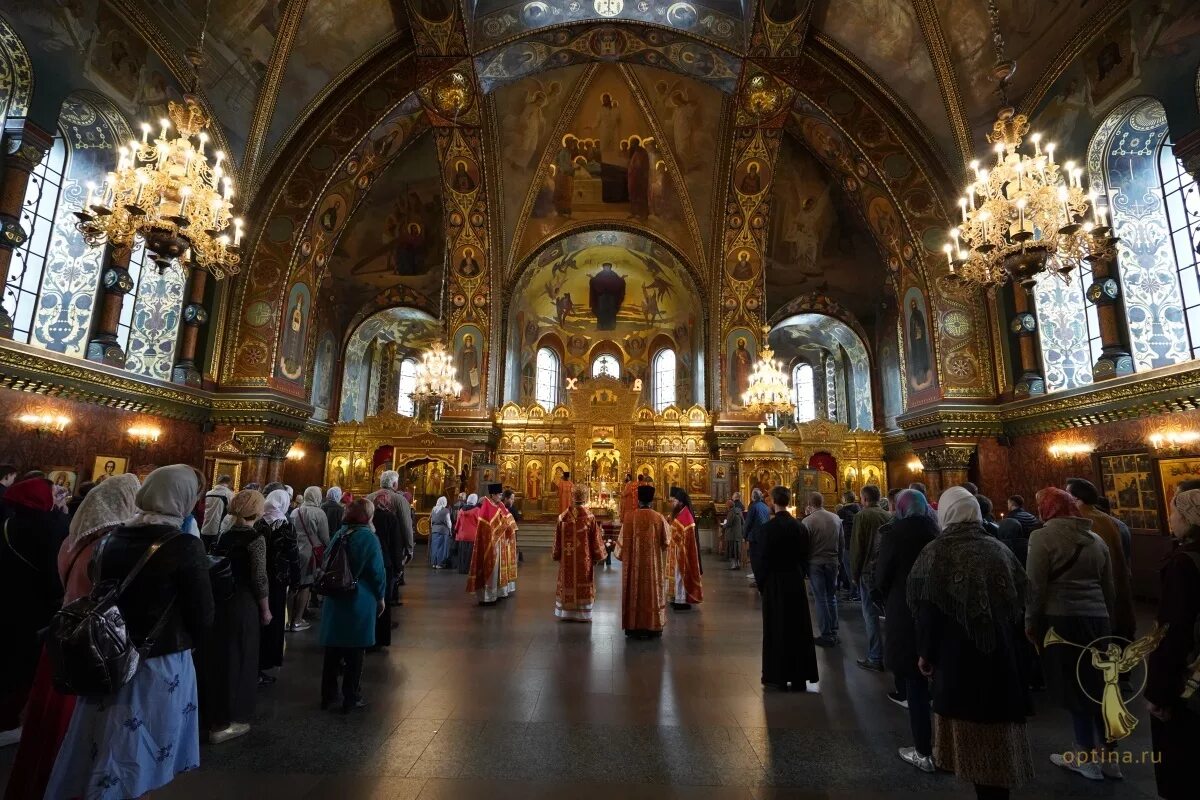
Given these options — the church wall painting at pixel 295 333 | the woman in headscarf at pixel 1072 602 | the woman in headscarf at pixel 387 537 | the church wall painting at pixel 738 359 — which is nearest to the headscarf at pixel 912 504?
the woman in headscarf at pixel 1072 602

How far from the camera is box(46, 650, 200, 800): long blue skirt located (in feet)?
7.35

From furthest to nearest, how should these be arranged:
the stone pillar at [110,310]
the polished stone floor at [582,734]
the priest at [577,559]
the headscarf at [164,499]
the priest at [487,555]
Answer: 1. the stone pillar at [110,310]
2. the priest at [487,555]
3. the priest at [577,559]
4. the polished stone floor at [582,734]
5. the headscarf at [164,499]

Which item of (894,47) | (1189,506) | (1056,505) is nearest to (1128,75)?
(894,47)

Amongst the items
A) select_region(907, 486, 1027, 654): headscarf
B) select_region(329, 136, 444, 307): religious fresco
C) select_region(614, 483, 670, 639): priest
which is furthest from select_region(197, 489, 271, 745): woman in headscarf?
select_region(329, 136, 444, 307): religious fresco

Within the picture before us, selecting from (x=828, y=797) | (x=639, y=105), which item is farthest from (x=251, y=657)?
(x=639, y=105)

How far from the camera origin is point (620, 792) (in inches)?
116

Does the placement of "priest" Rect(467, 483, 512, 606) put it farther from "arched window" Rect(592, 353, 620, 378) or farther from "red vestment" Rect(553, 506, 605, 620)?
"arched window" Rect(592, 353, 620, 378)

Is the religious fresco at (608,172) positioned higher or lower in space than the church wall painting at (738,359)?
higher

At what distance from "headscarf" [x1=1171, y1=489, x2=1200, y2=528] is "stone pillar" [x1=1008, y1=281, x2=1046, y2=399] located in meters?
10.7

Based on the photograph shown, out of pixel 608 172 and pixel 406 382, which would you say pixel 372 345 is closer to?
pixel 406 382

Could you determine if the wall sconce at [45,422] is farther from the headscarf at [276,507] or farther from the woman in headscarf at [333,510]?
the headscarf at [276,507]

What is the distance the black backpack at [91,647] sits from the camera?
6.45ft

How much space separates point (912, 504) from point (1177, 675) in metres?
1.59

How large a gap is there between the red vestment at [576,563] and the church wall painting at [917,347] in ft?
31.1
